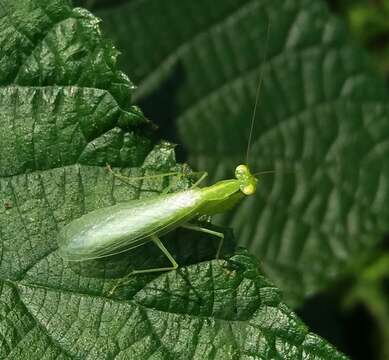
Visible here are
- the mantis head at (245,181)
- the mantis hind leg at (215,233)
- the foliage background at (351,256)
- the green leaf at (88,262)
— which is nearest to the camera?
the green leaf at (88,262)

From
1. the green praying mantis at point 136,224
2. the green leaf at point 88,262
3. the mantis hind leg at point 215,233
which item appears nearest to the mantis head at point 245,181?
the green praying mantis at point 136,224

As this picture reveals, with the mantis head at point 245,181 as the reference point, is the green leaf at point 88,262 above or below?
above

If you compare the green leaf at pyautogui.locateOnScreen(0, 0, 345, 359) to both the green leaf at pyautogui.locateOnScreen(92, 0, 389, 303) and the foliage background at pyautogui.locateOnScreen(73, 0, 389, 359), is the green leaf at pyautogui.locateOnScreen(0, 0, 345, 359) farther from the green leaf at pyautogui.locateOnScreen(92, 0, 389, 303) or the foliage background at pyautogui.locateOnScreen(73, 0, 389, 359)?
the green leaf at pyautogui.locateOnScreen(92, 0, 389, 303)

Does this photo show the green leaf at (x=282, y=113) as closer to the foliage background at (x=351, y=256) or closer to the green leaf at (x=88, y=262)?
the foliage background at (x=351, y=256)

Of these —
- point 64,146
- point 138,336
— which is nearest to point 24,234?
point 64,146

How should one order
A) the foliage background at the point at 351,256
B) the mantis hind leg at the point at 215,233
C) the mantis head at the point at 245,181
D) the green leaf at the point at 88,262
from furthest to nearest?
the foliage background at the point at 351,256 → the mantis head at the point at 245,181 → the mantis hind leg at the point at 215,233 → the green leaf at the point at 88,262
